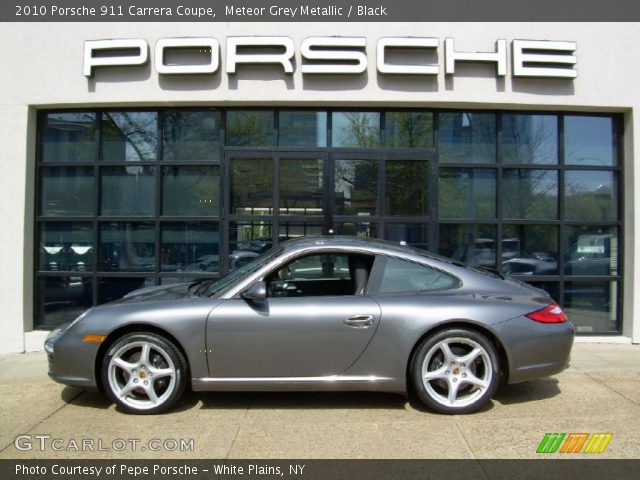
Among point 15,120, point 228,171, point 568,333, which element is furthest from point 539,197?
point 15,120

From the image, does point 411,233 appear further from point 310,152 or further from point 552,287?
point 552,287

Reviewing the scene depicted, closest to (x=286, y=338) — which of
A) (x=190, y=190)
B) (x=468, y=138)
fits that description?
(x=190, y=190)

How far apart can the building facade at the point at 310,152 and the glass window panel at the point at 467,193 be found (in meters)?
0.02

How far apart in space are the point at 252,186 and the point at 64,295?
320cm

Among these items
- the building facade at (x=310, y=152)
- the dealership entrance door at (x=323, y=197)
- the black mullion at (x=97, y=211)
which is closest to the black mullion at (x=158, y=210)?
the building facade at (x=310, y=152)

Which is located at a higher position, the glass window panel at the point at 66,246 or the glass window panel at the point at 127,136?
the glass window panel at the point at 127,136

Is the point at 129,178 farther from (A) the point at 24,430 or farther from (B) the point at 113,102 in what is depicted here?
(A) the point at 24,430

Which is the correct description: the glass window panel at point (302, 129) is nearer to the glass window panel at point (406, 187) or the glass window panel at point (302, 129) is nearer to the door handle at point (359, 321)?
the glass window panel at point (406, 187)

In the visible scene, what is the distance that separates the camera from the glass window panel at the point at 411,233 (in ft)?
21.7

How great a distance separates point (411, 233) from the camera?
21.8ft
